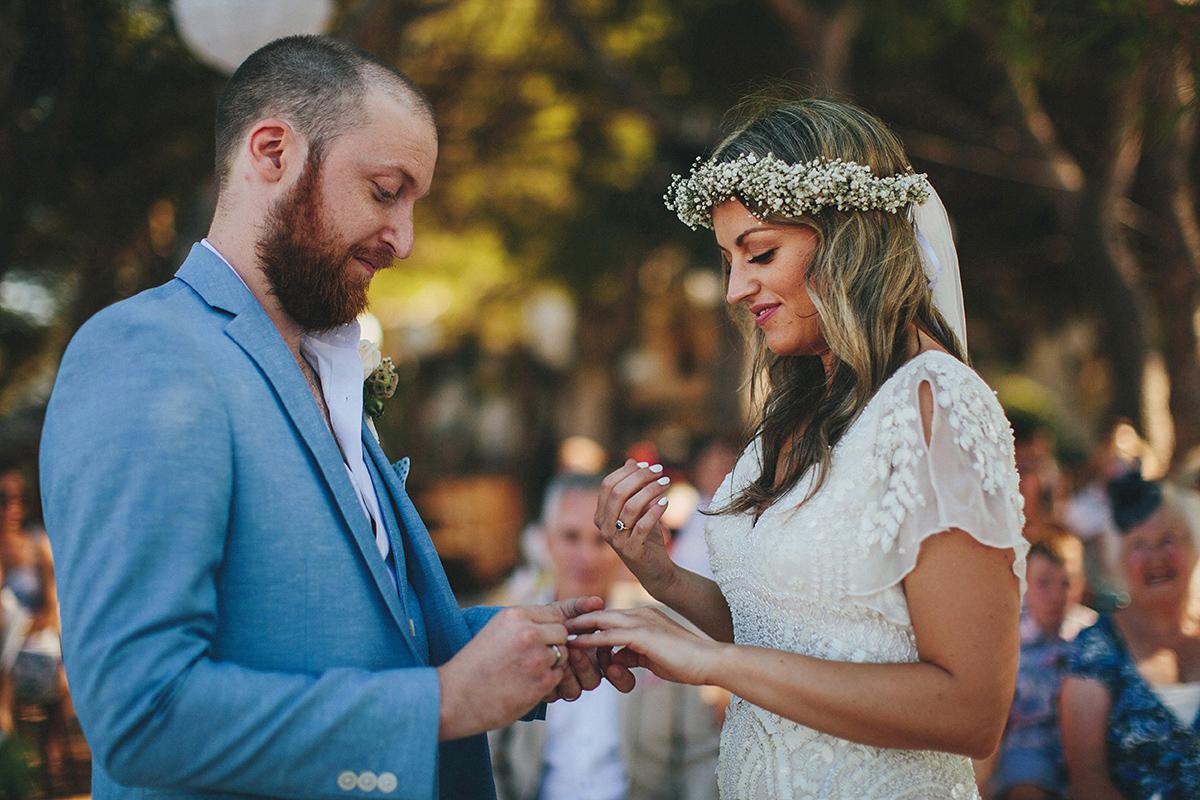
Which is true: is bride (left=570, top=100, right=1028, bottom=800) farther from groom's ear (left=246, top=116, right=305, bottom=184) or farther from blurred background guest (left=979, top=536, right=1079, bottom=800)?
blurred background guest (left=979, top=536, right=1079, bottom=800)

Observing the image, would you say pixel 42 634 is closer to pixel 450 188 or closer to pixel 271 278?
pixel 271 278

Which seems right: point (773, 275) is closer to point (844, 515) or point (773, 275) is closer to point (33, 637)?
point (844, 515)

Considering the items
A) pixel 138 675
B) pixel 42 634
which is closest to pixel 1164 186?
pixel 138 675

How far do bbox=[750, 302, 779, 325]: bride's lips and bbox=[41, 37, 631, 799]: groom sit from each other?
0.86 meters

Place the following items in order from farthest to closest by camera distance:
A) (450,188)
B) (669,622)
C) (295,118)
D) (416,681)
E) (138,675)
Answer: (450,188)
(669,622)
(295,118)
(416,681)
(138,675)

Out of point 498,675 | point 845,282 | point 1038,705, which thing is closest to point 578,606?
point 498,675

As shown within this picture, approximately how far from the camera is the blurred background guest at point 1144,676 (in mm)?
3168

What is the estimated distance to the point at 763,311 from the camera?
7.54ft

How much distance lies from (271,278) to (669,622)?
1.14m

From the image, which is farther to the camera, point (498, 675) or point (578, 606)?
point (578, 606)

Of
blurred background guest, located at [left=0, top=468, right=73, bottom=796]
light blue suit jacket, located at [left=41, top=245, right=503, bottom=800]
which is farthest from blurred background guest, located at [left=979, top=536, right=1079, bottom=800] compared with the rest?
blurred background guest, located at [left=0, top=468, right=73, bottom=796]

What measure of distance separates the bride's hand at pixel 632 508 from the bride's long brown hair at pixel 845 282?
0.21m

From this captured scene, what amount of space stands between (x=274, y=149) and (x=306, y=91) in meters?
0.13

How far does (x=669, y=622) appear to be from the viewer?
2.09m
